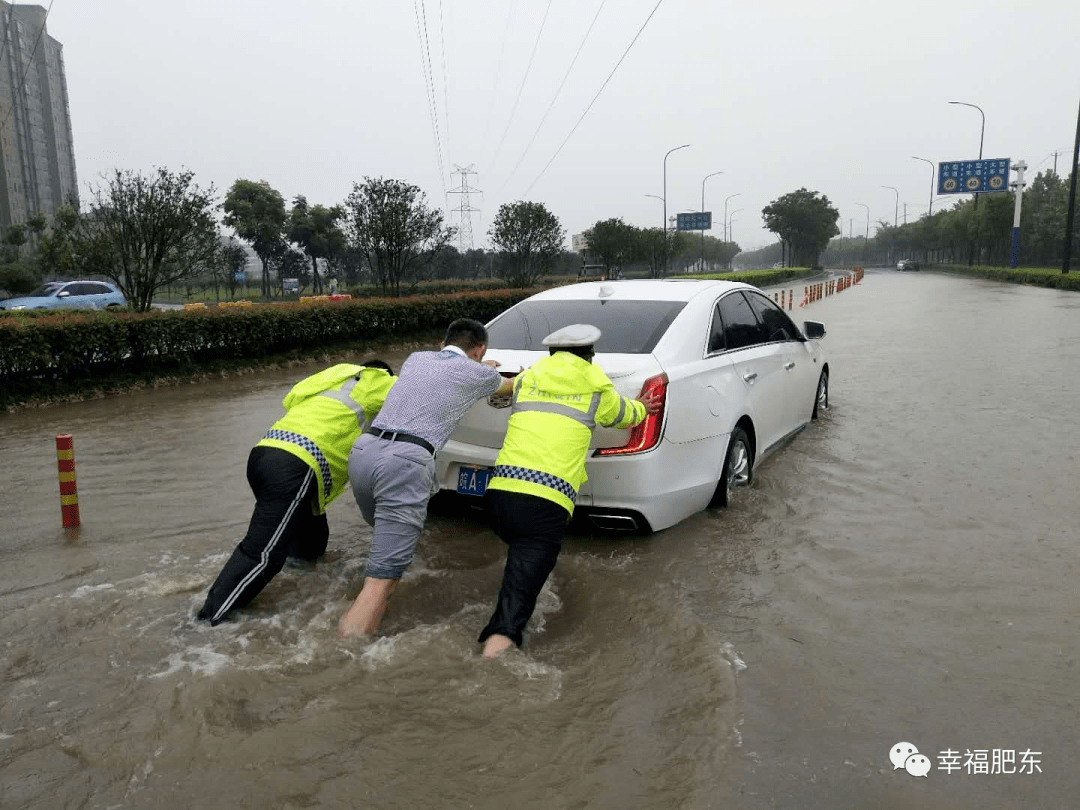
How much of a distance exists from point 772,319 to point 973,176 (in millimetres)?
64868

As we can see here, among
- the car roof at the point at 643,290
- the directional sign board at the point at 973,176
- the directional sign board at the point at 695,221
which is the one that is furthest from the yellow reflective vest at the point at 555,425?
the directional sign board at the point at 695,221

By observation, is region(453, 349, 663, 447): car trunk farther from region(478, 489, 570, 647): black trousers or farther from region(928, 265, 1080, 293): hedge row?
region(928, 265, 1080, 293): hedge row

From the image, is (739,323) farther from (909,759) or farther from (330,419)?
(909,759)

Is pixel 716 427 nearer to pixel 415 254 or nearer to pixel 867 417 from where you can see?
pixel 867 417

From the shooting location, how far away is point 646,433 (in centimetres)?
456

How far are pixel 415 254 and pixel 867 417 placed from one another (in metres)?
17.2

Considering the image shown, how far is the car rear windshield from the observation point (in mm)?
5090

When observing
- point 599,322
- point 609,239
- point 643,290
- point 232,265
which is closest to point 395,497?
point 599,322

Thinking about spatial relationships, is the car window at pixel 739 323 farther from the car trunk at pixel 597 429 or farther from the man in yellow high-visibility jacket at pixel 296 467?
the man in yellow high-visibility jacket at pixel 296 467

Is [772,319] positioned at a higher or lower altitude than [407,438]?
higher

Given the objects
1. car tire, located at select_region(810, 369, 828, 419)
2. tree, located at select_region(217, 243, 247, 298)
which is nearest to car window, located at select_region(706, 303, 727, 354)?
car tire, located at select_region(810, 369, 828, 419)

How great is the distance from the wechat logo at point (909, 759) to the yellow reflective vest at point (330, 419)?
267 centimetres

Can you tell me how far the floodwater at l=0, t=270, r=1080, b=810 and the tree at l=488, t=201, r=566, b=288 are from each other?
22956 mm

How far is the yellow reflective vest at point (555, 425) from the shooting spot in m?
3.73
